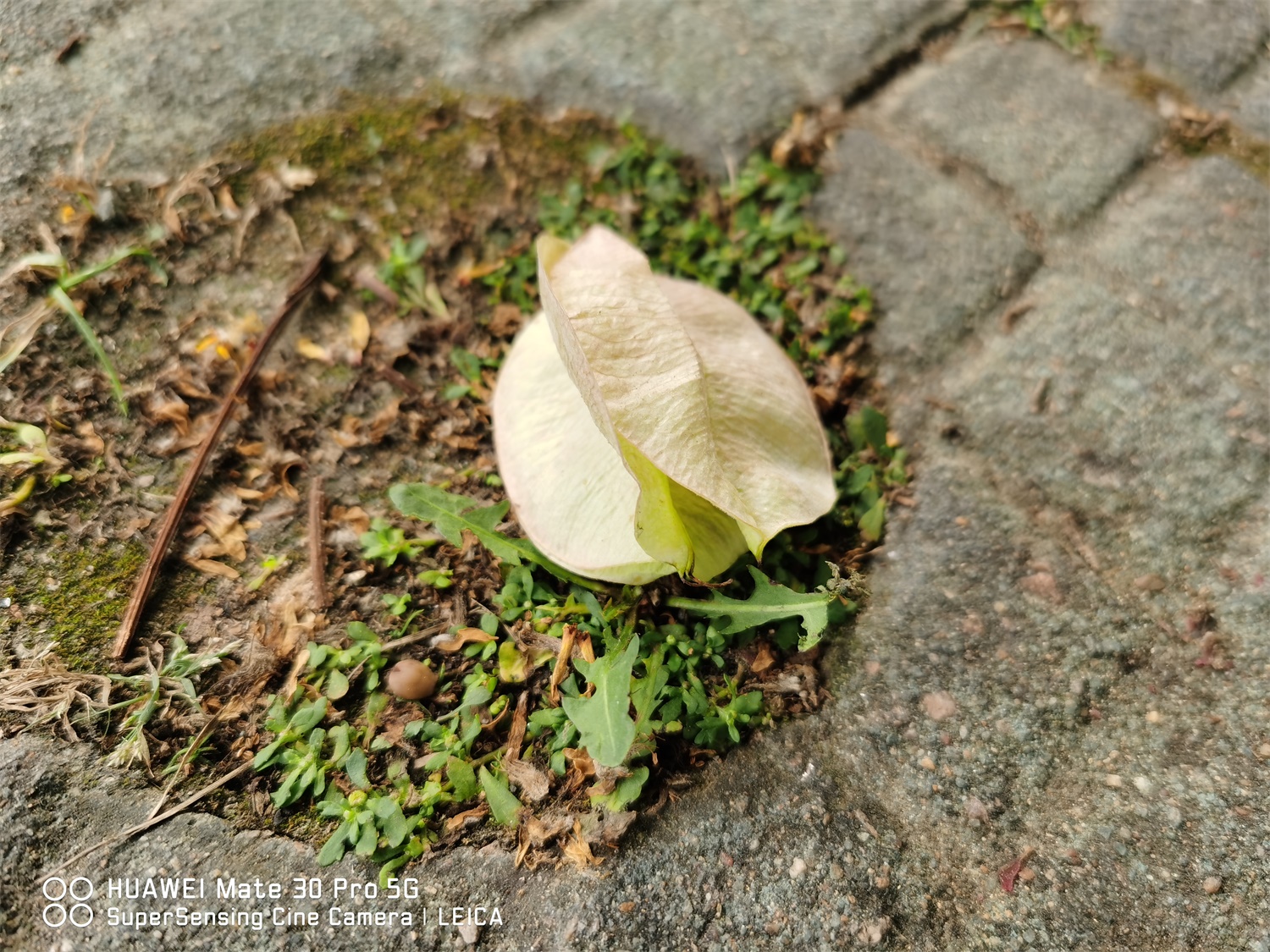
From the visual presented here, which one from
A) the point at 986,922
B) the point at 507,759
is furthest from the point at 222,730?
the point at 986,922

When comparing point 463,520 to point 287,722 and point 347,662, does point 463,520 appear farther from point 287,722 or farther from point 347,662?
point 287,722

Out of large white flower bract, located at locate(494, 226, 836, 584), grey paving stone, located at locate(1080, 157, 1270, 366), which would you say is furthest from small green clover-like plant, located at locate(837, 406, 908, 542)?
grey paving stone, located at locate(1080, 157, 1270, 366)

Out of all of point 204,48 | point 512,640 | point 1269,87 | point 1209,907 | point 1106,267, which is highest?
point 1269,87

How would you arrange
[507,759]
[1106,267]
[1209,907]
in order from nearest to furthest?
[1209,907]
[507,759]
[1106,267]

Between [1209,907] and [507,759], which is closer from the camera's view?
[1209,907]

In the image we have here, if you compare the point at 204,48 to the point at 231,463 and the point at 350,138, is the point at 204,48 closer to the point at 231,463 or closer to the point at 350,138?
the point at 350,138

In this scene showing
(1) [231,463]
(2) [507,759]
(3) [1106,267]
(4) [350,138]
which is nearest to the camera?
(2) [507,759]

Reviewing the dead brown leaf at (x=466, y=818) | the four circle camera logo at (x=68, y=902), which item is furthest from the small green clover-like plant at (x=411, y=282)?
the four circle camera logo at (x=68, y=902)
